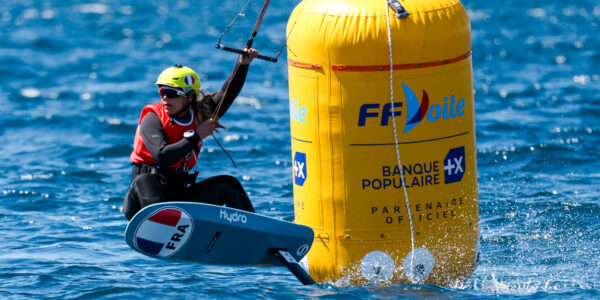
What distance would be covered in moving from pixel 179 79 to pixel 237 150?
6078 mm

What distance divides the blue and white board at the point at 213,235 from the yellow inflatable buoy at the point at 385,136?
30cm

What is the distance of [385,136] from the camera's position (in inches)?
262

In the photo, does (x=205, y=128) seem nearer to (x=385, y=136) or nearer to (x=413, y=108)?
(x=385, y=136)

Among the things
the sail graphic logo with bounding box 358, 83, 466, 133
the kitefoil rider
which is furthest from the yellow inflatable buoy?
the kitefoil rider

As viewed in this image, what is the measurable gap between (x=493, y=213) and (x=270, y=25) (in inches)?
581

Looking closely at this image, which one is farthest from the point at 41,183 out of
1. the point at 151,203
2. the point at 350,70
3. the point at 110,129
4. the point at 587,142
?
the point at 587,142

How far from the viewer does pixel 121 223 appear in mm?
9664

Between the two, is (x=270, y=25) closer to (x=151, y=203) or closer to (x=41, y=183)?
(x=41, y=183)

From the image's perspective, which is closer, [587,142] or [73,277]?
[73,277]

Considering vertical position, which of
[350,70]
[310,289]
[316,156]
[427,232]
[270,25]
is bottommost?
[310,289]

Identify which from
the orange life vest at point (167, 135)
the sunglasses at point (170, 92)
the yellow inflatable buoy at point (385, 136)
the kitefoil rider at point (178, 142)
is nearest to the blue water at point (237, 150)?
the yellow inflatable buoy at point (385, 136)

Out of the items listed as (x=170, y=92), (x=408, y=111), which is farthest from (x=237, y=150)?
(x=408, y=111)

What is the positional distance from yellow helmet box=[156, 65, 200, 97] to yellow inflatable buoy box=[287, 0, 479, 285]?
0.76 meters

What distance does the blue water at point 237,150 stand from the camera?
7.58 meters
